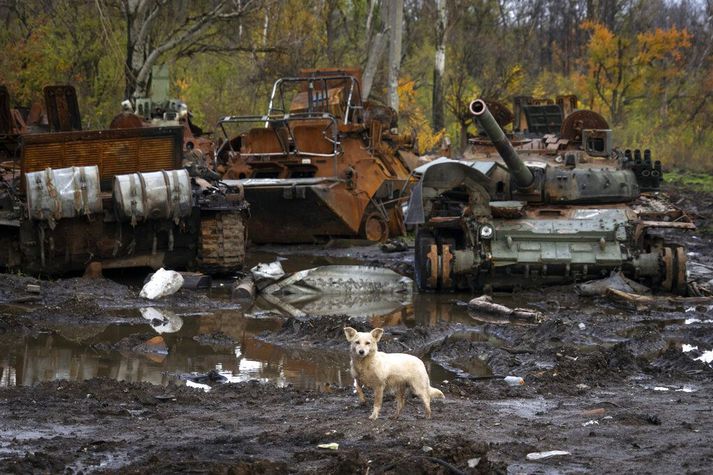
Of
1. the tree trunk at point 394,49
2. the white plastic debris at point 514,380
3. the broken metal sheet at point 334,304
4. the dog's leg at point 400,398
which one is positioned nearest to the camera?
the dog's leg at point 400,398

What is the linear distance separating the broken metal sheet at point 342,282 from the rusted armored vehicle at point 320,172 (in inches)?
125

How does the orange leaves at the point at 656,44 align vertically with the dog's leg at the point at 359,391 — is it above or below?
above

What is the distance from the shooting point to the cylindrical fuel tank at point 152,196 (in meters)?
13.0

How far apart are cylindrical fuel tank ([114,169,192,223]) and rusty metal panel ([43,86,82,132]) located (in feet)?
10.9

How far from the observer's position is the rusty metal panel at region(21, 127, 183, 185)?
13.5 metres

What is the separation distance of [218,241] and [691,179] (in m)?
21.1

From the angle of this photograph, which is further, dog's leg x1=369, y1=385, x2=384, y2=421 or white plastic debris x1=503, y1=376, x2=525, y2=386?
white plastic debris x1=503, y1=376, x2=525, y2=386

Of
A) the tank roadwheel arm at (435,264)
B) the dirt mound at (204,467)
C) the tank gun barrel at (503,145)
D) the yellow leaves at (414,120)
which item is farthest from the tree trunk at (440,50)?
the dirt mound at (204,467)

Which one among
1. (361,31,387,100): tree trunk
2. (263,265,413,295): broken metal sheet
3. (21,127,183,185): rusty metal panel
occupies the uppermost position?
(361,31,387,100): tree trunk

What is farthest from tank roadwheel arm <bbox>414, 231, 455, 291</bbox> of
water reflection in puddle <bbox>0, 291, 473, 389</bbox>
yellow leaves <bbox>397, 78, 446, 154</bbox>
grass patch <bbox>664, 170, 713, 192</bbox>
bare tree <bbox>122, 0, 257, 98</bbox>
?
grass patch <bbox>664, 170, 713, 192</bbox>

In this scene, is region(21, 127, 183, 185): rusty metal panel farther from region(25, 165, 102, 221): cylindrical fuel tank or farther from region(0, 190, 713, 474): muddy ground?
region(0, 190, 713, 474): muddy ground

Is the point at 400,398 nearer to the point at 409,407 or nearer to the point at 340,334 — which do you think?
the point at 409,407

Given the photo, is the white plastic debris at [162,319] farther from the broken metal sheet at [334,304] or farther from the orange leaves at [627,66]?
the orange leaves at [627,66]

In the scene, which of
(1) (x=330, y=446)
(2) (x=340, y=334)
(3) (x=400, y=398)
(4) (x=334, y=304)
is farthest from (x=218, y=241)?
(1) (x=330, y=446)
